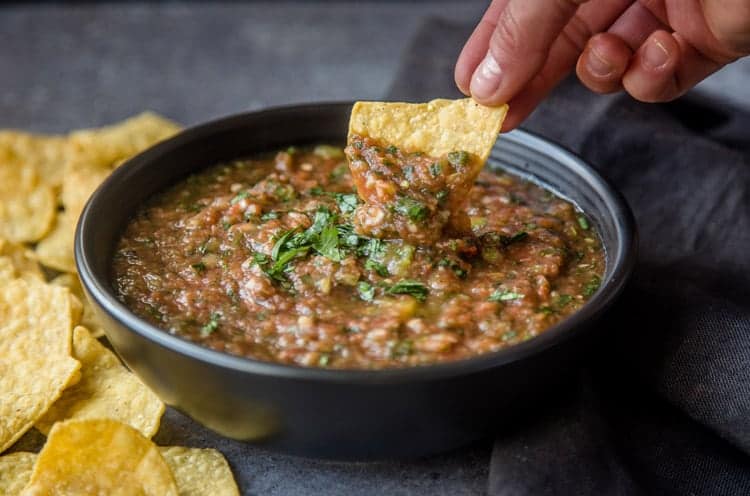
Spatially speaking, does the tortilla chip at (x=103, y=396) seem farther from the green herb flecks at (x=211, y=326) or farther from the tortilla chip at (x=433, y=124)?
the tortilla chip at (x=433, y=124)

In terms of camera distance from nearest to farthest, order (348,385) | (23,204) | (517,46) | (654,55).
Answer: (348,385)
(517,46)
(654,55)
(23,204)

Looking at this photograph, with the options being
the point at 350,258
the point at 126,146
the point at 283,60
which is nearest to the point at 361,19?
the point at 283,60

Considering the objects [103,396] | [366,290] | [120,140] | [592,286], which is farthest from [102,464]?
[120,140]

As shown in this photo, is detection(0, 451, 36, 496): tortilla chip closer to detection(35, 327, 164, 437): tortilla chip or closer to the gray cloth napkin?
detection(35, 327, 164, 437): tortilla chip

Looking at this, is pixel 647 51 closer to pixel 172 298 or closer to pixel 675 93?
pixel 675 93

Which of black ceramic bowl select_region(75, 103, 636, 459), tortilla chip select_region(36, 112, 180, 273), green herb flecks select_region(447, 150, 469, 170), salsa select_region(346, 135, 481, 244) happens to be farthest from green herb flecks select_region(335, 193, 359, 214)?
tortilla chip select_region(36, 112, 180, 273)

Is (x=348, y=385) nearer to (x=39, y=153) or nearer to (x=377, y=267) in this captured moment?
(x=377, y=267)
